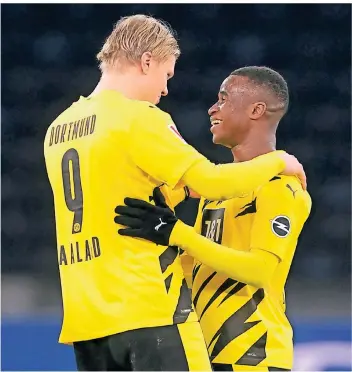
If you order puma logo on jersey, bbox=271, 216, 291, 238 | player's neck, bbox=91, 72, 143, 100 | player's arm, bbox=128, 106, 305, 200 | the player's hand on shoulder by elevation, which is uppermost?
player's neck, bbox=91, 72, 143, 100

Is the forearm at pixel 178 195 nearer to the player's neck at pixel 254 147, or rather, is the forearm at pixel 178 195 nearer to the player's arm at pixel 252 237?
the player's arm at pixel 252 237

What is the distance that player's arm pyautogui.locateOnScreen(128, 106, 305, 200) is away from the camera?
2.33 m

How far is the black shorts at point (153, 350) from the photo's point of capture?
2309 mm

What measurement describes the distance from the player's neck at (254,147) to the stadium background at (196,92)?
11.6 feet

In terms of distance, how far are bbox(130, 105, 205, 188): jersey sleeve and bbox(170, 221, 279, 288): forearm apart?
6.5 inches

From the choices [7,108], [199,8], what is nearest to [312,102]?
[199,8]

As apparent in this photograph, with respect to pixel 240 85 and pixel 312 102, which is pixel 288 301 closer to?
pixel 312 102

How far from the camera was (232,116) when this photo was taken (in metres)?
2.88

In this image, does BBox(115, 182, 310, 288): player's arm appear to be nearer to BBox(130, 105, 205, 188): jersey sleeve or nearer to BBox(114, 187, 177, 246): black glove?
BBox(114, 187, 177, 246): black glove

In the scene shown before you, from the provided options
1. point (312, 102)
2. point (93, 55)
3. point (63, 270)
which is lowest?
point (63, 270)

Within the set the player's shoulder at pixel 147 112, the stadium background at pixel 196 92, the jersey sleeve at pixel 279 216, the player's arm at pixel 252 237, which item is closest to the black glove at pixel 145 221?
the player's arm at pixel 252 237

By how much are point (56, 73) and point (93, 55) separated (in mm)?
351

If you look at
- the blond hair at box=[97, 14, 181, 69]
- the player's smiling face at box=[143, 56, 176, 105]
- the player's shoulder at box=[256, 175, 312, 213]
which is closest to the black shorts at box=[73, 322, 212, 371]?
the player's shoulder at box=[256, 175, 312, 213]

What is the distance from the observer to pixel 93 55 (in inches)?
Answer: 291
